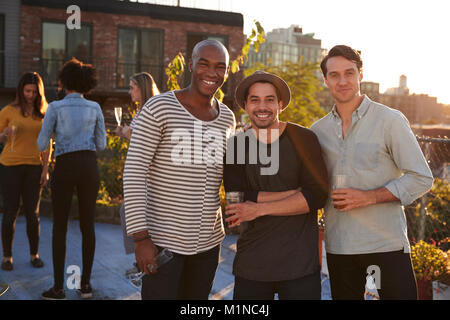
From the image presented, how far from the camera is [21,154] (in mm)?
5074

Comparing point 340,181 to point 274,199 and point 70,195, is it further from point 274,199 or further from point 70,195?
point 70,195

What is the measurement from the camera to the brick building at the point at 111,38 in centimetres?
1681

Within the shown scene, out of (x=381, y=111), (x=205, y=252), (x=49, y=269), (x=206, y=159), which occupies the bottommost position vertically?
(x=49, y=269)

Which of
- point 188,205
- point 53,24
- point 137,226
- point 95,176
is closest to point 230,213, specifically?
point 188,205

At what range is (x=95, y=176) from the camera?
438 centimetres

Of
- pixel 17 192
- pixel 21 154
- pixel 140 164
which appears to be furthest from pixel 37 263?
pixel 140 164

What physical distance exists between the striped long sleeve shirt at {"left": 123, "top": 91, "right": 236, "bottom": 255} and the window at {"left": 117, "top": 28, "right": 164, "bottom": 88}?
16189mm

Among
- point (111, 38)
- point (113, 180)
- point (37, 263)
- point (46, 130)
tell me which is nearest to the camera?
point (46, 130)

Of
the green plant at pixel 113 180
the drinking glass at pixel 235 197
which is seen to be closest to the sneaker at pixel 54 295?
the drinking glass at pixel 235 197

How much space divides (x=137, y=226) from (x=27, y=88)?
334 cm

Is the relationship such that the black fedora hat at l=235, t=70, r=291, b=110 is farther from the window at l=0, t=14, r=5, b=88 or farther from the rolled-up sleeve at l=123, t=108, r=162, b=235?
the window at l=0, t=14, r=5, b=88

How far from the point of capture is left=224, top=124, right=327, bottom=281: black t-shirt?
242 cm

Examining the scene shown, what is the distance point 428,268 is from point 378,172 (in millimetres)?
2209
